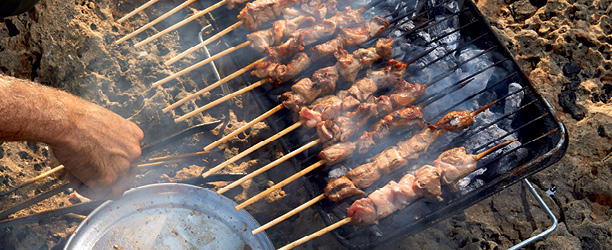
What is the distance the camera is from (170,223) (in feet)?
13.6

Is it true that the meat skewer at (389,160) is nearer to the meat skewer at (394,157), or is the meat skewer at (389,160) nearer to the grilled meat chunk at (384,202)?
the meat skewer at (394,157)

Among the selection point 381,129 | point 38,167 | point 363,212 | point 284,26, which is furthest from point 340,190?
point 38,167

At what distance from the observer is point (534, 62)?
19.7 ft

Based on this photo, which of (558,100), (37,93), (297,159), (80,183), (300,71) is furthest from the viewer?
(558,100)

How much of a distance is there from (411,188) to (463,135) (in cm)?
81

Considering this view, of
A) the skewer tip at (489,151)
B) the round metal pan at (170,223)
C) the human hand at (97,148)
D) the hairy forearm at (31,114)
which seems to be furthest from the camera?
the skewer tip at (489,151)

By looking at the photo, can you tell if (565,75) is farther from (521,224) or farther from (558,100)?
(521,224)

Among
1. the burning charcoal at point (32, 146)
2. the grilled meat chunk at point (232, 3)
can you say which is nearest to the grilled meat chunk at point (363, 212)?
the grilled meat chunk at point (232, 3)

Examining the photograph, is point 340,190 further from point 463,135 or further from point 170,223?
point 170,223

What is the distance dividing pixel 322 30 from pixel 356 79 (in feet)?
2.02

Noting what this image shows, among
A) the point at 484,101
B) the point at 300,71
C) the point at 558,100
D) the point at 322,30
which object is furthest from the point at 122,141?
the point at 558,100

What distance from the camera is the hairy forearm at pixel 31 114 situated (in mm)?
3195

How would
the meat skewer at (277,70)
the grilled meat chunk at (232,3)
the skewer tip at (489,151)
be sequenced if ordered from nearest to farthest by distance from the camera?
the skewer tip at (489,151) < the meat skewer at (277,70) < the grilled meat chunk at (232,3)

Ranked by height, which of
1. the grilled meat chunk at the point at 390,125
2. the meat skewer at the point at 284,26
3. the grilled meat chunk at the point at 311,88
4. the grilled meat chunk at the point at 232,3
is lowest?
the grilled meat chunk at the point at 390,125
